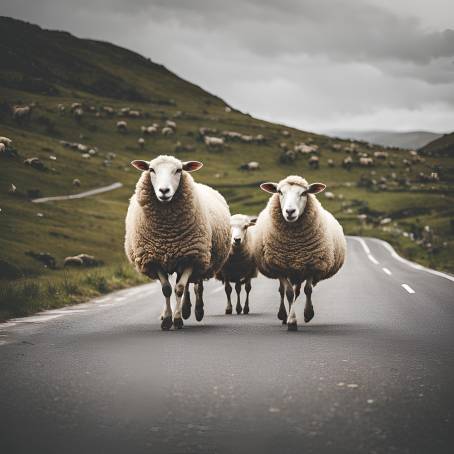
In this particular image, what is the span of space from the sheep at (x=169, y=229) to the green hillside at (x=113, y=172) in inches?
115

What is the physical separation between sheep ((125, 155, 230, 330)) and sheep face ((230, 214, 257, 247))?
7.03ft

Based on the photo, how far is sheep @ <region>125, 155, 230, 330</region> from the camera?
10.1m

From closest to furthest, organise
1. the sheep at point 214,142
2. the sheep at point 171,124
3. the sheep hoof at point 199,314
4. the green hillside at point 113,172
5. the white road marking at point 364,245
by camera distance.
Answer: 1. the sheep hoof at point 199,314
2. the green hillside at point 113,172
3. the white road marking at point 364,245
4. the sheep at point 214,142
5. the sheep at point 171,124

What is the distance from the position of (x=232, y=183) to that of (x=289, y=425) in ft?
213

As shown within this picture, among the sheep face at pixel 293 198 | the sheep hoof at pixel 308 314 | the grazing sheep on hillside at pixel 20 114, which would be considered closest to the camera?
the sheep face at pixel 293 198

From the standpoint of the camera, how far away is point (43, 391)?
228 inches

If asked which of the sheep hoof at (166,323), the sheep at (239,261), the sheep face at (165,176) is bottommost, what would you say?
the sheep hoof at (166,323)

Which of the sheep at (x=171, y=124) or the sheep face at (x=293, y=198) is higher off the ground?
the sheep at (x=171, y=124)

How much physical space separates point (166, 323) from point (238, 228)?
394cm

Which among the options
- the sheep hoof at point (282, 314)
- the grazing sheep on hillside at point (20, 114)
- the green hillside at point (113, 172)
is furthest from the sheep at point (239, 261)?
the grazing sheep on hillside at point (20, 114)

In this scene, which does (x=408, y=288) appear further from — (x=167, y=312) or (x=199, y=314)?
(x=167, y=312)

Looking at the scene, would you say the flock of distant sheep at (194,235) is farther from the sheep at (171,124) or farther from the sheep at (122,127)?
the sheep at (171,124)

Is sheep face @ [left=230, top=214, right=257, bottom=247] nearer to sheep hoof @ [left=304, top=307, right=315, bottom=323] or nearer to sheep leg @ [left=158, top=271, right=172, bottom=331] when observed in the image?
sheep hoof @ [left=304, top=307, right=315, bottom=323]

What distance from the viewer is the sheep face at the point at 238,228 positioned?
1302cm
